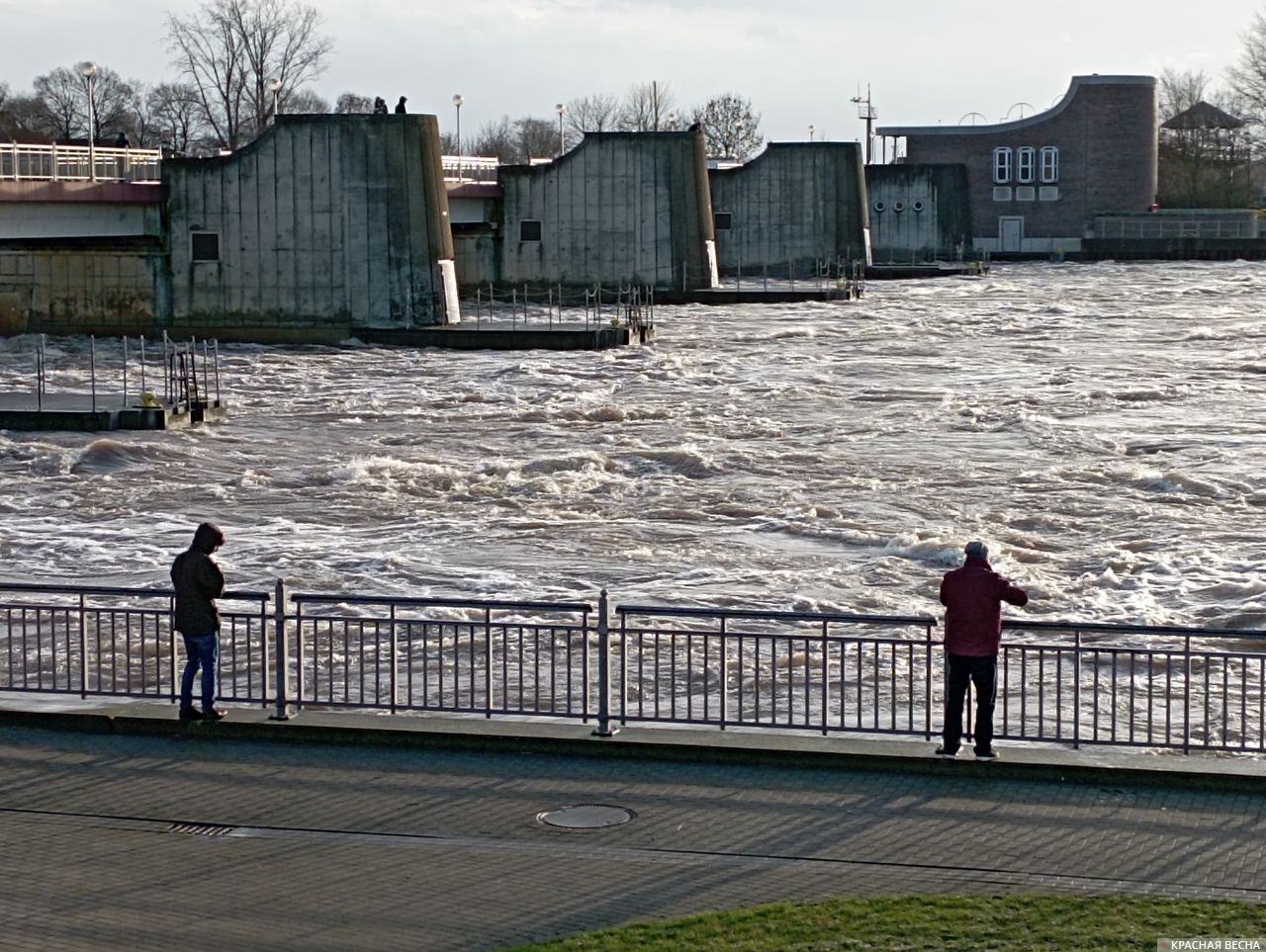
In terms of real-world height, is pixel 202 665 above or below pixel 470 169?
below

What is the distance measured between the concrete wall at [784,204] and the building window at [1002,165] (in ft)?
95.2

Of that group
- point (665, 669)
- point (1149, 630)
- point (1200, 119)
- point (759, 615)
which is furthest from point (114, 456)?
point (1200, 119)

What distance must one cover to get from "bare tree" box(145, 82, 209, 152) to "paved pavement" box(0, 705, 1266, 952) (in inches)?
4488

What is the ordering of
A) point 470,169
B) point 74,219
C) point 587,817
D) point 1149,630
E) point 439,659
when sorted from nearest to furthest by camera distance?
1. point 587,817
2. point 1149,630
3. point 439,659
4. point 74,219
5. point 470,169

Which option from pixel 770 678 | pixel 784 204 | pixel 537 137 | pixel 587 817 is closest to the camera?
pixel 587 817

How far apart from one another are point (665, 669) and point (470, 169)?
61764 millimetres

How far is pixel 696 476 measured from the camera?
34.4m

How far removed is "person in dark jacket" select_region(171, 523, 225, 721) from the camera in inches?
550

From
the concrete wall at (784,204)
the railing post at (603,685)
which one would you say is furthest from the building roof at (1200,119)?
the railing post at (603,685)

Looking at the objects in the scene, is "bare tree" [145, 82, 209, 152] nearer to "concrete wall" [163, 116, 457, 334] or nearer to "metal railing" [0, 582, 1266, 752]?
"concrete wall" [163, 116, 457, 334]

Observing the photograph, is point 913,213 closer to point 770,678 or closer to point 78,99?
point 78,99

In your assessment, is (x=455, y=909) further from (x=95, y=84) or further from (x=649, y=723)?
(x=95, y=84)

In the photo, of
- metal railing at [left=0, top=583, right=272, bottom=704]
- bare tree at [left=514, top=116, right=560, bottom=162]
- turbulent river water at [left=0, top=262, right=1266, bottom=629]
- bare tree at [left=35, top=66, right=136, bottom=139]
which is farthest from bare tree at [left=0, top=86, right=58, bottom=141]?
metal railing at [left=0, top=583, right=272, bottom=704]

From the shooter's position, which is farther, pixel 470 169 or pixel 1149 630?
pixel 470 169
